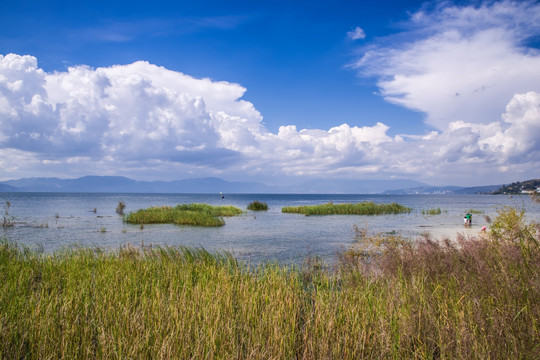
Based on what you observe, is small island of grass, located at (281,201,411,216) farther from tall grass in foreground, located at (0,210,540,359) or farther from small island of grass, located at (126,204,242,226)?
tall grass in foreground, located at (0,210,540,359)

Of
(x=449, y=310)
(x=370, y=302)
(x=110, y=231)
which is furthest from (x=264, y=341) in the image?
(x=110, y=231)

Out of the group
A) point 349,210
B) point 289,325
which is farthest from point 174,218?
point 289,325

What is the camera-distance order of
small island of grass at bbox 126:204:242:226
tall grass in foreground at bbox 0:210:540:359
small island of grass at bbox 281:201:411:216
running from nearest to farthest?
tall grass in foreground at bbox 0:210:540:359
small island of grass at bbox 126:204:242:226
small island of grass at bbox 281:201:411:216

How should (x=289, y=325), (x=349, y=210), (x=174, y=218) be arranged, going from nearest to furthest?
(x=289, y=325), (x=174, y=218), (x=349, y=210)

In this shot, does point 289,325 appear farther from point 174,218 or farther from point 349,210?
point 349,210

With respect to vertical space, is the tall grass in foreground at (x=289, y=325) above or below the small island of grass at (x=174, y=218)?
above

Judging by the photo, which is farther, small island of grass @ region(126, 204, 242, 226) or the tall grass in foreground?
small island of grass @ region(126, 204, 242, 226)

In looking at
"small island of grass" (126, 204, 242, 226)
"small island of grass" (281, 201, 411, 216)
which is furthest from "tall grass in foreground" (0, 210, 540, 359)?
"small island of grass" (281, 201, 411, 216)

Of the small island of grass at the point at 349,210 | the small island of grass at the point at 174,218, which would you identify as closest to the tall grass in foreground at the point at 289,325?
the small island of grass at the point at 174,218

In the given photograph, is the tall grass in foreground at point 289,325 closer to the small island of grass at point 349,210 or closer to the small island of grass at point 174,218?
the small island of grass at point 174,218

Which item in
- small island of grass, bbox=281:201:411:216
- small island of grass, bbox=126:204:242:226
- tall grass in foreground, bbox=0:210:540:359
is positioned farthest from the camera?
small island of grass, bbox=281:201:411:216

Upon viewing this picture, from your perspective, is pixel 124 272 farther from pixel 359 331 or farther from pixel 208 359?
pixel 359 331

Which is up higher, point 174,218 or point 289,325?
point 289,325

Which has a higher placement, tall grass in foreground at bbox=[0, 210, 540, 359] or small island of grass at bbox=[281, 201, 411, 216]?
tall grass in foreground at bbox=[0, 210, 540, 359]
